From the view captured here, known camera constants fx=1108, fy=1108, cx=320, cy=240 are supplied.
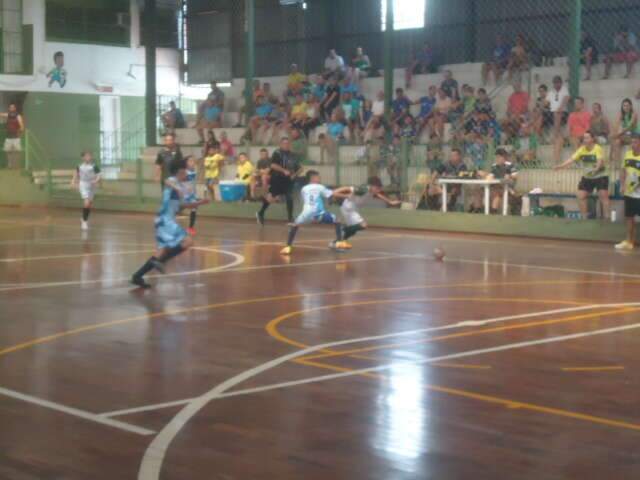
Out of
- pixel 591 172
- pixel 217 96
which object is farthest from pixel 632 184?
pixel 217 96

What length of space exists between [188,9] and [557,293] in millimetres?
29238

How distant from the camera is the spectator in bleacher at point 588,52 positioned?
2744cm

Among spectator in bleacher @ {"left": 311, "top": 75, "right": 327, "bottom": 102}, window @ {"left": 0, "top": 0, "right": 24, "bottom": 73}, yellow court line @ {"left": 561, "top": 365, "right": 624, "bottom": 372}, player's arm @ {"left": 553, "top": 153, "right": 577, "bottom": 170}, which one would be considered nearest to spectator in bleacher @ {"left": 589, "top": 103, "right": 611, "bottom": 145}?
player's arm @ {"left": 553, "top": 153, "right": 577, "bottom": 170}

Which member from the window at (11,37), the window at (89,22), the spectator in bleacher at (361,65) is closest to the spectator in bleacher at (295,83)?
the spectator in bleacher at (361,65)

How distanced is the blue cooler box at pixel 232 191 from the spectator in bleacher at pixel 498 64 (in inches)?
274

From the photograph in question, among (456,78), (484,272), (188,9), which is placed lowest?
(484,272)

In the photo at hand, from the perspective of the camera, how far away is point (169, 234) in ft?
48.3

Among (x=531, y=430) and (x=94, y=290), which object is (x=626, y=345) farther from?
(x=94, y=290)

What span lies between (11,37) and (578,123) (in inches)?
883

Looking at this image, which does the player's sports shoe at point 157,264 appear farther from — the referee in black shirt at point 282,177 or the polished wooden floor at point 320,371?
the referee in black shirt at point 282,177

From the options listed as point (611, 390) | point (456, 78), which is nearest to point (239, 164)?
point (456, 78)

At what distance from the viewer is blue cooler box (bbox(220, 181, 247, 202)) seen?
1148 inches

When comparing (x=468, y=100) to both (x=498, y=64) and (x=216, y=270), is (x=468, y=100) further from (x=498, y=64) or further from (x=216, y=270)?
(x=216, y=270)

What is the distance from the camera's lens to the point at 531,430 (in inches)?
292
